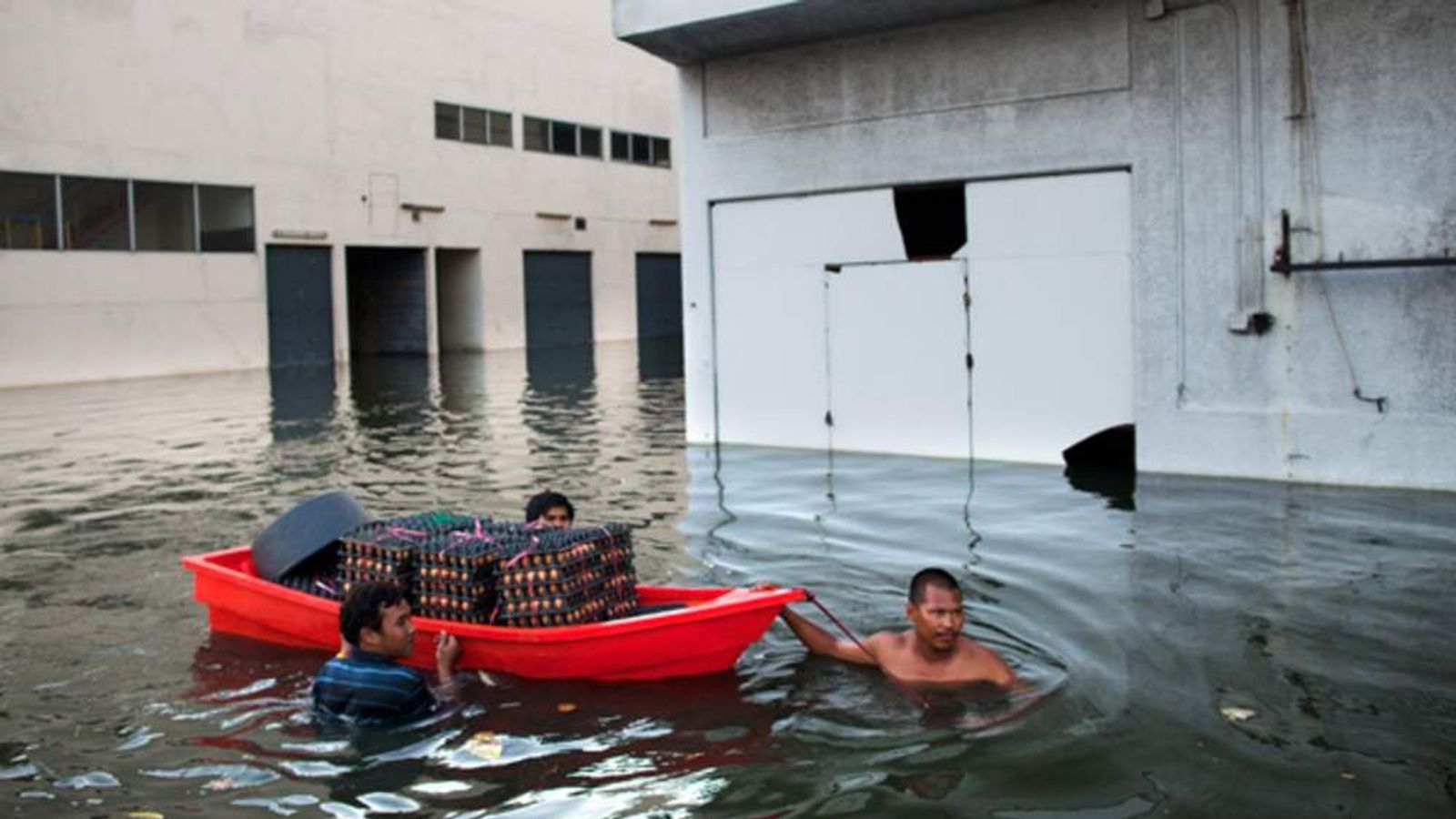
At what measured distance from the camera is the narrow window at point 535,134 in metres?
41.7

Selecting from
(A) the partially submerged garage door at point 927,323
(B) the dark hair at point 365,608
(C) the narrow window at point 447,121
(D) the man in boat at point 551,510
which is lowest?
(B) the dark hair at point 365,608

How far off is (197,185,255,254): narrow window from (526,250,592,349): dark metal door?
34.4 feet

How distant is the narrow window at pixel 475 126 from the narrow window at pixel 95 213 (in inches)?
440

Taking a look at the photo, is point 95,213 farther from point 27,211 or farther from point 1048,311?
point 1048,311

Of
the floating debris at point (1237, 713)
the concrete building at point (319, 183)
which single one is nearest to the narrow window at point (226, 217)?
the concrete building at point (319, 183)

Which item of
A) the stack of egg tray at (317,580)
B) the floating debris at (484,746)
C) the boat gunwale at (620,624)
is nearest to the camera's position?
the floating debris at (484,746)

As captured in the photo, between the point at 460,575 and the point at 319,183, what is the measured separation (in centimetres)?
2955

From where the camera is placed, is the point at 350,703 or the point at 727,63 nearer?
the point at 350,703

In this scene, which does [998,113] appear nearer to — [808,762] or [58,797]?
[808,762]

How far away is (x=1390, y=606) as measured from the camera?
8391mm

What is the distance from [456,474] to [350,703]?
8657 mm

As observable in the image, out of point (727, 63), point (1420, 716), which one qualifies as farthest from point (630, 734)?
point (727, 63)

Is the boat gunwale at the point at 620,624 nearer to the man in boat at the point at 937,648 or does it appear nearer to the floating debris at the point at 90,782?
the man in boat at the point at 937,648

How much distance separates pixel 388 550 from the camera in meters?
7.70
